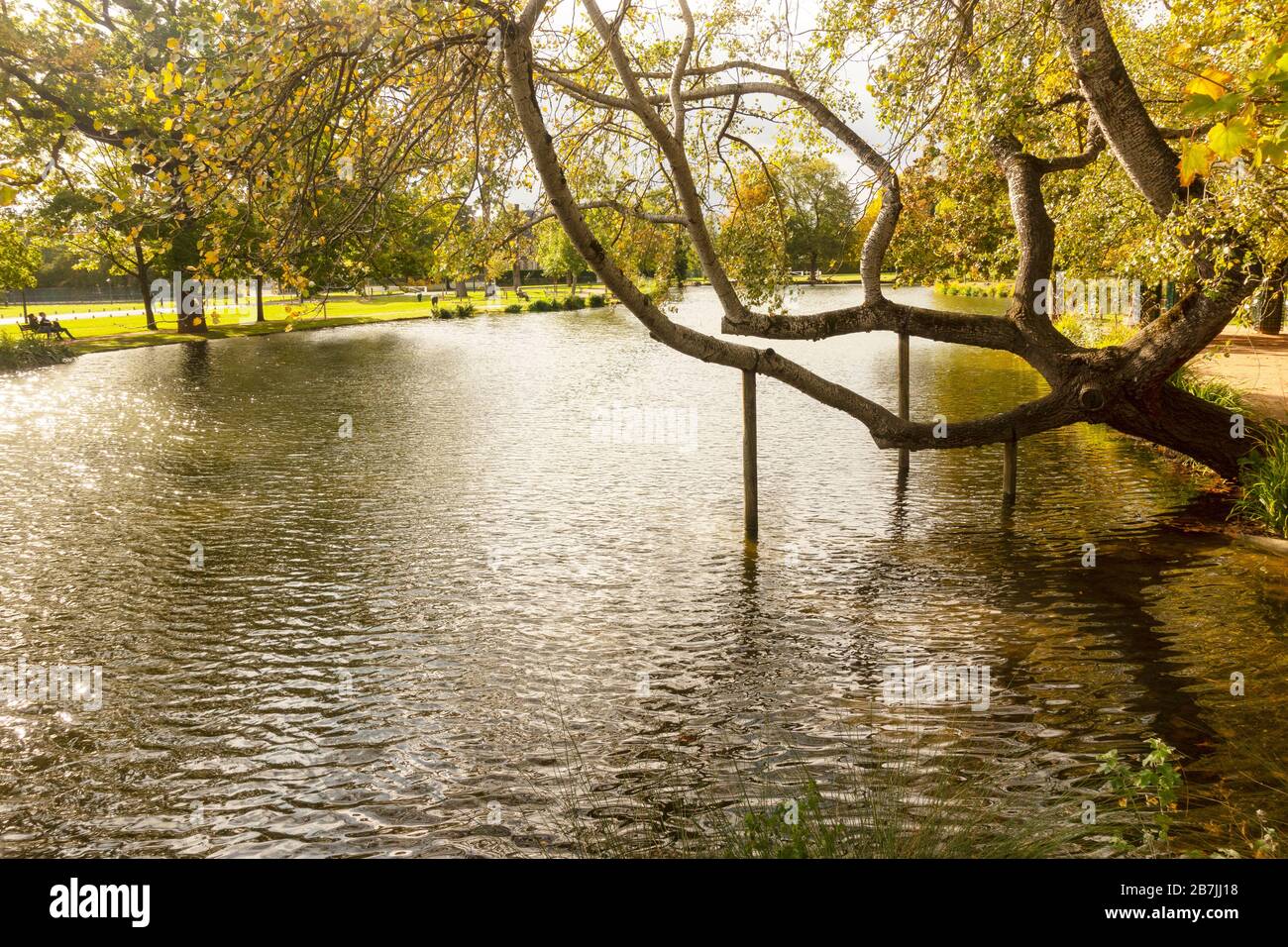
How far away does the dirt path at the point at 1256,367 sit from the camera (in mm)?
21156

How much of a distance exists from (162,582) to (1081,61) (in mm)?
14921

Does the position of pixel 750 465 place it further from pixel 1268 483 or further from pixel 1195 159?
pixel 1195 159

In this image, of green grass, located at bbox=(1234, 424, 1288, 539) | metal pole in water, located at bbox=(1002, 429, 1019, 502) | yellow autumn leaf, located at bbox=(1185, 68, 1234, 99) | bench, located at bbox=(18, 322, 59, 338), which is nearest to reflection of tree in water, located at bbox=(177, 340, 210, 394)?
bench, located at bbox=(18, 322, 59, 338)

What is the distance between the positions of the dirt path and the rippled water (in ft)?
9.12

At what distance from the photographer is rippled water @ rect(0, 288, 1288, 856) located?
832cm

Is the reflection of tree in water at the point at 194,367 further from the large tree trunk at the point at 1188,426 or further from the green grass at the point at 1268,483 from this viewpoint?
Result: the green grass at the point at 1268,483

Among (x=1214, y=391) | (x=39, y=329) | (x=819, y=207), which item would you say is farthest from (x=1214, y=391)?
(x=39, y=329)

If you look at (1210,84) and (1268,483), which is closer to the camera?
(1210,84)

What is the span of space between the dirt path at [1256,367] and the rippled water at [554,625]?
2.78 meters

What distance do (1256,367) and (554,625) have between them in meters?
23.9

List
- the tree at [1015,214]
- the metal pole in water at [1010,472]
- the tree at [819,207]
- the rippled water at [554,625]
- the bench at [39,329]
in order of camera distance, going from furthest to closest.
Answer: the bench at [39,329] < the metal pole in water at [1010,472] < the tree at [819,207] < the tree at [1015,214] < the rippled water at [554,625]

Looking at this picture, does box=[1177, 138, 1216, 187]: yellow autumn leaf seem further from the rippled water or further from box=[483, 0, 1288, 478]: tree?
box=[483, 0, 1288, 478]: tree

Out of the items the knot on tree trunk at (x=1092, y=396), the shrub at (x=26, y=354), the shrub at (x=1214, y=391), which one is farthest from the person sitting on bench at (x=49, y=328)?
the shrub at (x=1214, y=391)

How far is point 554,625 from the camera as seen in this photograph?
1234 cm
